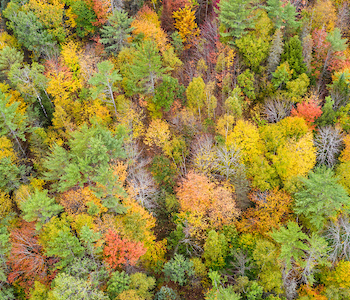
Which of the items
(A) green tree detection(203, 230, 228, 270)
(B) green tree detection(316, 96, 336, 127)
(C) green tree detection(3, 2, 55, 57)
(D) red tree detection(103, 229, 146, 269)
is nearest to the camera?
(D) red tree detection(103, 229, 146, 269)

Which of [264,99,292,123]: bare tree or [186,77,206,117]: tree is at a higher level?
[186,77,206,117]: tree

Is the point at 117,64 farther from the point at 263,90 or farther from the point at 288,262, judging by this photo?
the point at 288,262

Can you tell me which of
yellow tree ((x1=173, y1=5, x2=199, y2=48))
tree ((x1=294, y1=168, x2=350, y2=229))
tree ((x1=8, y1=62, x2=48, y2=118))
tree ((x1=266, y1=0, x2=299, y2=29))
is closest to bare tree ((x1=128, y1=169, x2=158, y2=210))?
tree ((x1=294, y1=168, x2=350, y2=229))

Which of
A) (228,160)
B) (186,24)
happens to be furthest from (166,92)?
(186,24)

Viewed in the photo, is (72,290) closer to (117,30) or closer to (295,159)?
(295,159)

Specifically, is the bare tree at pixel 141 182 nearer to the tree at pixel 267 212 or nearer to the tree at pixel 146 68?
the tree at pixel 146 68

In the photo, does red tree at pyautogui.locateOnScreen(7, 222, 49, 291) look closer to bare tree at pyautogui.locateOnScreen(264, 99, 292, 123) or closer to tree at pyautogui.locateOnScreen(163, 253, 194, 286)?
tree at pyautogui.locateOnScreen(163, 253, 194, 286)

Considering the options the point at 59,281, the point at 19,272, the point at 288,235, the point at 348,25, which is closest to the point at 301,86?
the point at 348,25
